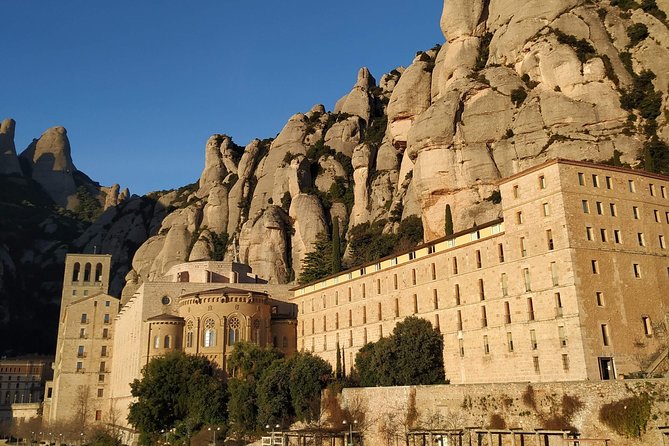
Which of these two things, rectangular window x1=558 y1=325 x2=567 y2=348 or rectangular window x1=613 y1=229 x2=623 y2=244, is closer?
rectangular window x1=558 y1=325 x2=567 y2=348

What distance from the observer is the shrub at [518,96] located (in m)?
74.3

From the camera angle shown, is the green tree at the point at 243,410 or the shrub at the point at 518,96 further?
the shrub at the point at 518,96

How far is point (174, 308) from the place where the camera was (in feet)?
255

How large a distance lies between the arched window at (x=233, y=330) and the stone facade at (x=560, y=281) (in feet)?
81.9

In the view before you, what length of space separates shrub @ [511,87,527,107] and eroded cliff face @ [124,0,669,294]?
0.52 ft

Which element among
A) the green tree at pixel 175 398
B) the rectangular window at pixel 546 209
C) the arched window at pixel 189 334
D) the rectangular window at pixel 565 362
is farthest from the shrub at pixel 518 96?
the green tree at pixel 175 398

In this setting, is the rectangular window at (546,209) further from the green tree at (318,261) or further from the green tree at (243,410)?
the green tree at (318,261)

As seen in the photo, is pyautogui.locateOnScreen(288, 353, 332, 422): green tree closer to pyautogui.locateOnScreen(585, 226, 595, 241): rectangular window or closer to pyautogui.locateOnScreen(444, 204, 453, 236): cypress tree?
pyautogui.locateOnScreen(444, 204, 453, 236): cypress tree

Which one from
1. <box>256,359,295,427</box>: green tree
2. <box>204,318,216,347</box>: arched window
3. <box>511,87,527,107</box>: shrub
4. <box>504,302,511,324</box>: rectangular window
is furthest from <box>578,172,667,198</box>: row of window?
<box>204,318,216,347</box>: arched window

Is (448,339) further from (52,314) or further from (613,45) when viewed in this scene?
(52,314)

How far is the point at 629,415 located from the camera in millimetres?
31766

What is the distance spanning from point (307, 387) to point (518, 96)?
43.0m

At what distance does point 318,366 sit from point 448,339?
1255 centimetres

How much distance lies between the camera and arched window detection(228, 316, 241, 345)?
69.4 m
